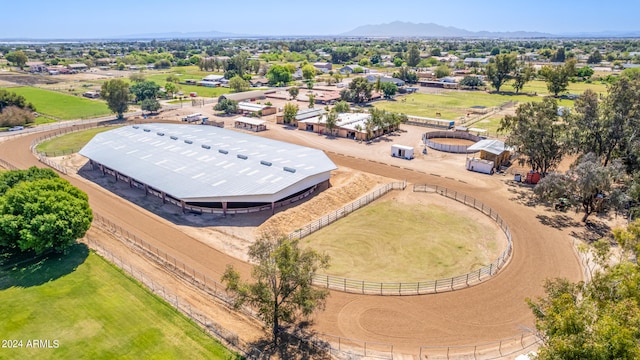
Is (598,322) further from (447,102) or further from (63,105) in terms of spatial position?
(63,105)

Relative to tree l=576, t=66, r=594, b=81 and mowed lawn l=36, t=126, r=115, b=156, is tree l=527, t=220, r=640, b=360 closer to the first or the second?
mowed lawn l=36, t=126, r=115, b=156

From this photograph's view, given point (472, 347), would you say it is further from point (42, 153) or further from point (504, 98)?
point (504, 98)

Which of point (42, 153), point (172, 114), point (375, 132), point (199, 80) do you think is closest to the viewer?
point (42, 153)

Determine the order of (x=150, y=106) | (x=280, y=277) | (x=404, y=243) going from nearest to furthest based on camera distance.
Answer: (x=280, y=277), (x=404, y=243), (x=150, y=106)

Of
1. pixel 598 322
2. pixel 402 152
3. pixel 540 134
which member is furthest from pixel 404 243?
pixel 402 152

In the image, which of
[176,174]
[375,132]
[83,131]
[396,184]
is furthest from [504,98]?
[83,131]

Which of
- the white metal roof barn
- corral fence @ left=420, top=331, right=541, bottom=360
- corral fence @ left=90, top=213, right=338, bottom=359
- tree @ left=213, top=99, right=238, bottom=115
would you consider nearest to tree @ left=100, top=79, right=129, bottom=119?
tree @ left=213, top=99, right=238, bottom=115

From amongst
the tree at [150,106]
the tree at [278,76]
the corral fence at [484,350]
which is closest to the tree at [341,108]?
the tree at [150,106]
